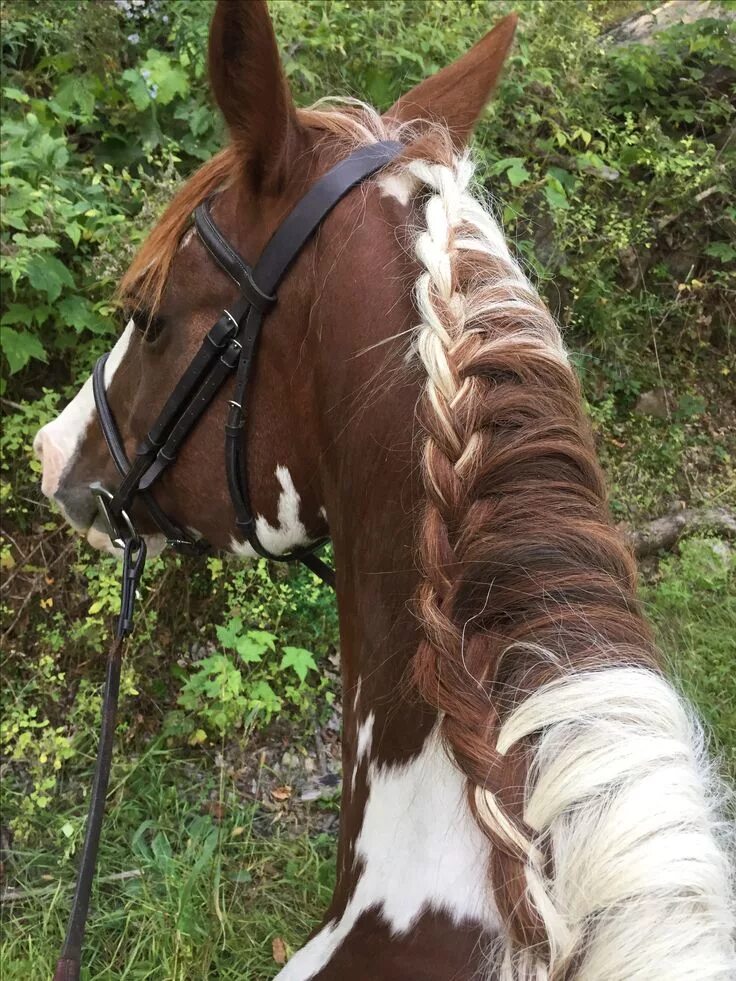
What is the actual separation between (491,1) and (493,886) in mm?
4553

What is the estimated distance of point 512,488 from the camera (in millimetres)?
838

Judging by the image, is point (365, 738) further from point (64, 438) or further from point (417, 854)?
point (64, 438)

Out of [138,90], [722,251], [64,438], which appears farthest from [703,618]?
[138,90]

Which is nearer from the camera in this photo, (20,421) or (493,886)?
(493,886)

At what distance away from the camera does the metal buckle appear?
1.60 m

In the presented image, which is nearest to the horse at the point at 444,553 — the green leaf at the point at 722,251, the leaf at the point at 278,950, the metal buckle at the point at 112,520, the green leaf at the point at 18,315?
the metal buckle at the point at 112,520

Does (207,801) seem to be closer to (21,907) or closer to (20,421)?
(21,907)

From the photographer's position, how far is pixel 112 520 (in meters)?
1.62

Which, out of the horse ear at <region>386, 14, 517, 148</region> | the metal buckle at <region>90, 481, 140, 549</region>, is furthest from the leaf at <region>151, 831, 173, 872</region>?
the horse ear at <region>386, 14, 517, 148</region>

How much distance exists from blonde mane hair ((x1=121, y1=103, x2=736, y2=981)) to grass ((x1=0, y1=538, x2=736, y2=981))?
1494mm

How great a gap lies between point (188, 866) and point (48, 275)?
2.34 meters

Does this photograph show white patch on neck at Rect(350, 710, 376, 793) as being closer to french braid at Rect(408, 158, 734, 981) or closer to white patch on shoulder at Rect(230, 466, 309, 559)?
french braid at Rect(408, 158, 734, 981)

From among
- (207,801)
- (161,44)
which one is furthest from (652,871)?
(161,44)

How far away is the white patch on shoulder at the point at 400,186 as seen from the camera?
1.10 metres
